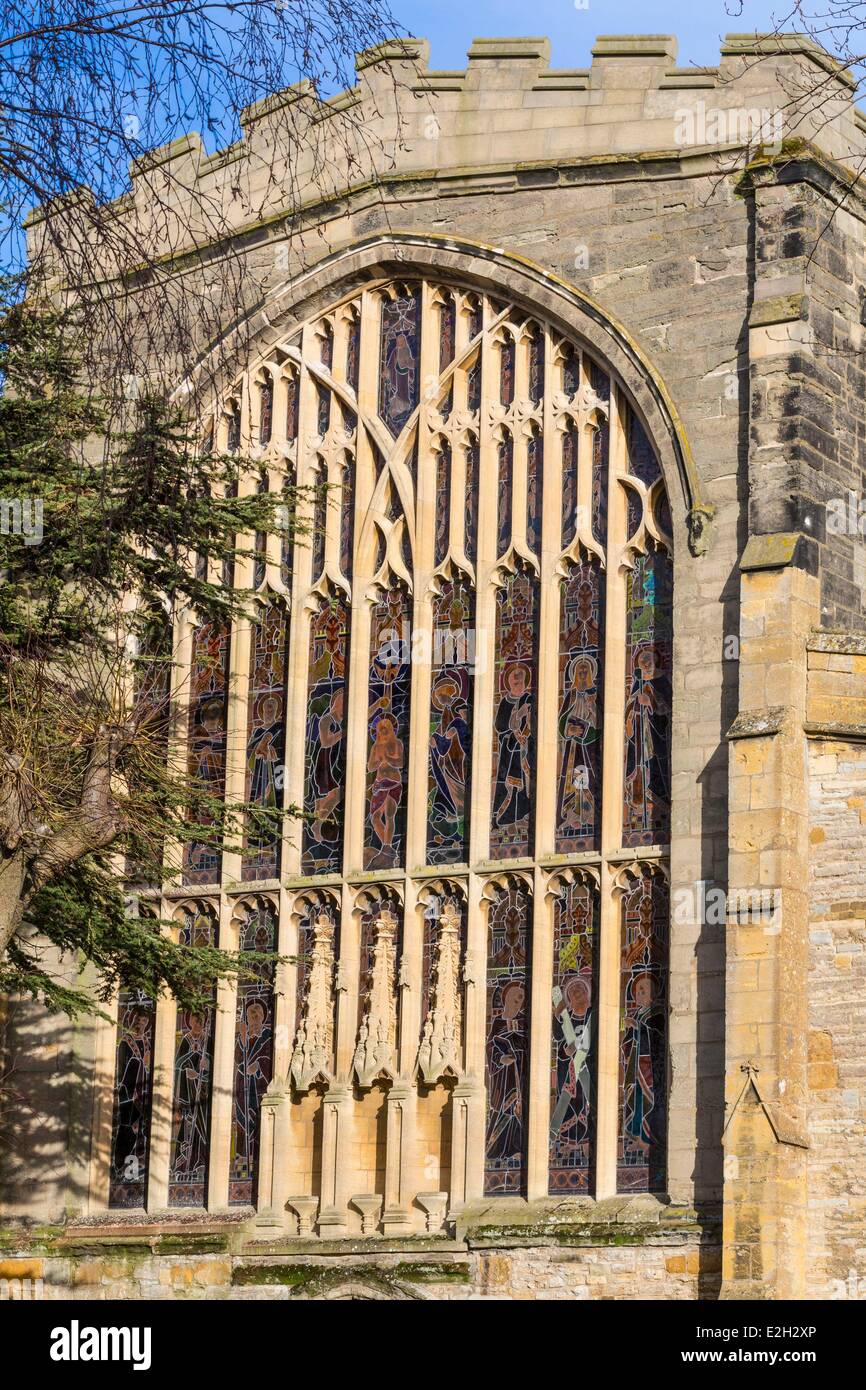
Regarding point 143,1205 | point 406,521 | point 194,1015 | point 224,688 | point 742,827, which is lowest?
point 143,1205

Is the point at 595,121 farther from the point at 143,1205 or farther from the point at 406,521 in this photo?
the point at 143,1205

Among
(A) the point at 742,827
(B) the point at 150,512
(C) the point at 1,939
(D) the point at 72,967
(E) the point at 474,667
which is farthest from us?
(D) the point at 72,967

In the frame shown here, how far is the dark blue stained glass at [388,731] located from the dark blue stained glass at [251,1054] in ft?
3.96

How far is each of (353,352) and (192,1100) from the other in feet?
21.9

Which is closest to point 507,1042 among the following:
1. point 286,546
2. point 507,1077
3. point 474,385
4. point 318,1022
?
point 507,1077

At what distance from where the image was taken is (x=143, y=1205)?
19.3m

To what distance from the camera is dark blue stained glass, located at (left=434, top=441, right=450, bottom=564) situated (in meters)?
19.3

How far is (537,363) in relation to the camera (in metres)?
19.2

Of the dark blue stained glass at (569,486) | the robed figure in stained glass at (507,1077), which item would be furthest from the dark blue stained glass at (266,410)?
the robed figure in stained glass at (507,1077)

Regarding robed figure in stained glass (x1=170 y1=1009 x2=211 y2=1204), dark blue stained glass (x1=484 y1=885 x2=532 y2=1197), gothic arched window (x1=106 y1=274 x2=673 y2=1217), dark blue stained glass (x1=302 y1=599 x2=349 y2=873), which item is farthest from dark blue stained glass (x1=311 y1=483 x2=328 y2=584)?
robed figure in stained glass (x1=170 y1=1009 x2=211 y2=1204)

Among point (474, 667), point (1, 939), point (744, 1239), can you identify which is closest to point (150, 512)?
point (1, 939)

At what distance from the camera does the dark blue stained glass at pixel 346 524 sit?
19.8 meters

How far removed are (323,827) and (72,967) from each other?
109 inches

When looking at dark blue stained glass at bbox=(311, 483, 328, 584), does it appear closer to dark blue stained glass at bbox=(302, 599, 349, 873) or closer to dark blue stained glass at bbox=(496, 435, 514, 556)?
dark blue stained glass at bbox=(302, 599, 349, 873)
